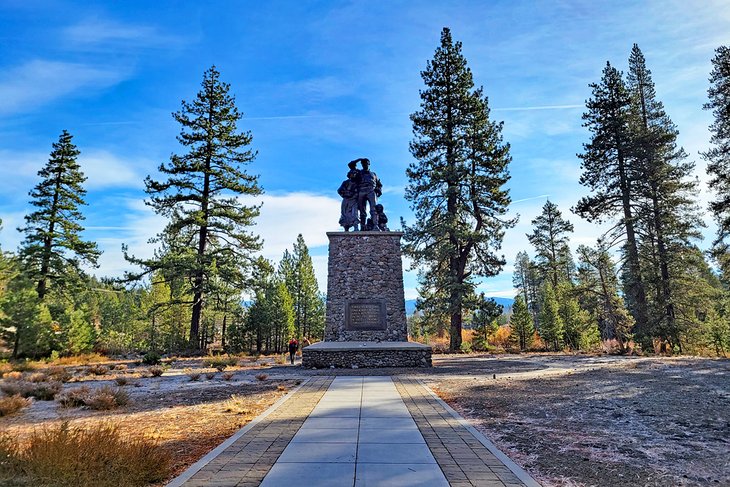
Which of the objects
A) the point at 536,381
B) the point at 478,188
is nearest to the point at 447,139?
the point at 478,188

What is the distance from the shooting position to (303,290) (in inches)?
1719

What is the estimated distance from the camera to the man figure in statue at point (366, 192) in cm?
2016

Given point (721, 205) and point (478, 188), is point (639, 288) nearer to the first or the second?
point (721, 205)

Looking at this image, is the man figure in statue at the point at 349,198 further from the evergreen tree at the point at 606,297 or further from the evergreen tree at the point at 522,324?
the evergreen tree at the point at 522,324

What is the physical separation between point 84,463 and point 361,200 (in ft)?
57.1

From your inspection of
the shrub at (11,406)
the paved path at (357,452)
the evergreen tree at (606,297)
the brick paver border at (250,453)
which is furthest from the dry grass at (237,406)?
the evergreen tree at (606,297)

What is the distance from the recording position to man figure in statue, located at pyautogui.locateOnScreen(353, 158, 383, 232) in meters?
20.2

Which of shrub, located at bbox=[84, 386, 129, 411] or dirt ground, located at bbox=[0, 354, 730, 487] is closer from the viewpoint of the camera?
dirt ground, located at bbox=[0, 354, 730, 487]

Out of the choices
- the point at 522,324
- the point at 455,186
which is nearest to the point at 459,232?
the point at 455,186

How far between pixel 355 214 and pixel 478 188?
29.4ft

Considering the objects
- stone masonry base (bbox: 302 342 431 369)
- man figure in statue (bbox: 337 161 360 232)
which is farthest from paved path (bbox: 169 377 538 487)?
man figure in statue (bbox: 337 161 360 232)

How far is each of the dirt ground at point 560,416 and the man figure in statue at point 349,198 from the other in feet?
31.0

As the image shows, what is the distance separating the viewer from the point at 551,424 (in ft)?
20.9

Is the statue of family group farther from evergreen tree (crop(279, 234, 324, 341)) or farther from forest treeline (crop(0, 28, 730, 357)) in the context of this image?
evergreen tree (crop(279, 234, 324, 341))
